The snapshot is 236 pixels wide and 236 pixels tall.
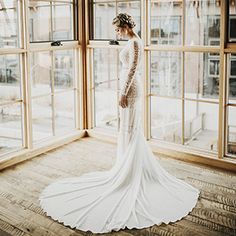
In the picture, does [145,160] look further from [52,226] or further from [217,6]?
[217,6]

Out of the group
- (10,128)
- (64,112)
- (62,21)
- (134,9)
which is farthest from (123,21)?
(64,112)

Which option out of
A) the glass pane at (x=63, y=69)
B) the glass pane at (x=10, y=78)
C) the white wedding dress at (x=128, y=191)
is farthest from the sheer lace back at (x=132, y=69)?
the glass pane at (x=63, y=69)

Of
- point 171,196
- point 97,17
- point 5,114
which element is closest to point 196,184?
point 171,196

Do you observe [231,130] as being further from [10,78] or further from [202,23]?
[10,78]

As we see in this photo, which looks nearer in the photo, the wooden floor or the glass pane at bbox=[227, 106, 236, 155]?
the wooden floor

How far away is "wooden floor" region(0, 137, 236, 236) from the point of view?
311 cm

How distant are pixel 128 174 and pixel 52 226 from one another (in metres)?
0.92

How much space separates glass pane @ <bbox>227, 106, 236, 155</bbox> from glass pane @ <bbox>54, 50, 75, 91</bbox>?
86.8 inches

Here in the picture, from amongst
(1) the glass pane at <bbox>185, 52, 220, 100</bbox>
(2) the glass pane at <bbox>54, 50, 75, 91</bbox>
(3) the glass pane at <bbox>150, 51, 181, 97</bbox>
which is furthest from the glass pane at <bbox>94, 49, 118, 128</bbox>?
(1) the glass pane at <bbox>185, 52, 220, 100</bbox>

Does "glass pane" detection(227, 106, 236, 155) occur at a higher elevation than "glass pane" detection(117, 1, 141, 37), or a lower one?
lower

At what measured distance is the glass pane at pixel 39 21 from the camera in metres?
4.67

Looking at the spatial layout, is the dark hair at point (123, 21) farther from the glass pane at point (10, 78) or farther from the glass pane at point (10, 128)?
the glass pane at point (10, 128)

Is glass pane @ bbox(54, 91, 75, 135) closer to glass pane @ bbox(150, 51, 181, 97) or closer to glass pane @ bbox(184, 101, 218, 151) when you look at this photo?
glass pane @ bbox(150, 51, 181, 97)

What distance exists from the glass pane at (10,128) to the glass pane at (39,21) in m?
0.87
